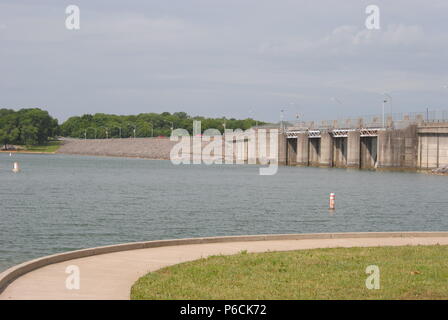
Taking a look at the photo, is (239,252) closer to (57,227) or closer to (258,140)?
(57,227)

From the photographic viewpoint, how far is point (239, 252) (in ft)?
70.3

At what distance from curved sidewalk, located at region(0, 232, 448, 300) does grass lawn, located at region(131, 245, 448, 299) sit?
3.01 feet

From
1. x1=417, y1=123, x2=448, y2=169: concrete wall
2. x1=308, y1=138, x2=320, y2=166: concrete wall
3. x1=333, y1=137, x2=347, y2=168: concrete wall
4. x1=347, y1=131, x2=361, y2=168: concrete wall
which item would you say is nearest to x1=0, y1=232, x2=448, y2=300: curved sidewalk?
x1=417, y1=123, x2=448, y2=169: concrete wall

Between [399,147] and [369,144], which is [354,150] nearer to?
[369,144]

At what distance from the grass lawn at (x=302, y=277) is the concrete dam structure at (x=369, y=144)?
3740 inches

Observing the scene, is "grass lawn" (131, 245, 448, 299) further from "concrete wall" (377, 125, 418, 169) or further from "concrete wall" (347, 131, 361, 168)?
"concrete wall" (347, 131, 361, 168)

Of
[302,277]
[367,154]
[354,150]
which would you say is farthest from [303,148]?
[302,277]

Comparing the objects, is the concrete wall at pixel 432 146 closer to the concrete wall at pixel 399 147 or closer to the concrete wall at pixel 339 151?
the concrete wall at pixel 399 147

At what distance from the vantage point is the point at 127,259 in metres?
19.6

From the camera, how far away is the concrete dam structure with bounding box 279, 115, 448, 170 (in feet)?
373

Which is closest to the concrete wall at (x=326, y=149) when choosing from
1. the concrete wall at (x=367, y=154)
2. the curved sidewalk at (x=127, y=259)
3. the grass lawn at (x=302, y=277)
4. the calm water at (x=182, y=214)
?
the concrete wall at (x=367, y=154)
